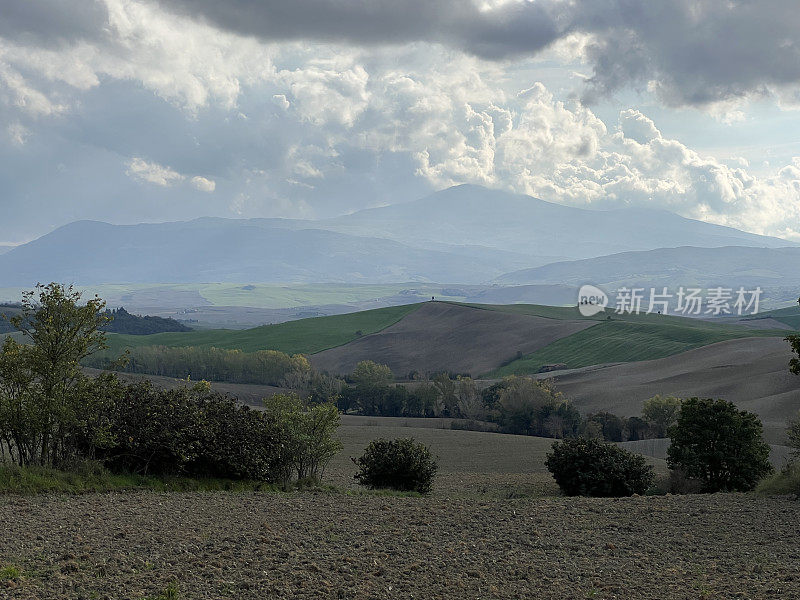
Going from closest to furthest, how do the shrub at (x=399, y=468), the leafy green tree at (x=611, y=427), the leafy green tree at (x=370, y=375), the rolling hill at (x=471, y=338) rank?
the shrub at (x=399, y=468) < the leafy green tree at (x=611, y=427) < the leafy green tree at (x=370, y=375) < the rolling hill at (x=471, y=338)

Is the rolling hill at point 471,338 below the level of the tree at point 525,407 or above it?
above

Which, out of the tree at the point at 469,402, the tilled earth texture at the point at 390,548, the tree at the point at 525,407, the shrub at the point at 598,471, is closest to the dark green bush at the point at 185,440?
the tilled earth texture at the point at 390,548

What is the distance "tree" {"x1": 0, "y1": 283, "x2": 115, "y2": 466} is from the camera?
1981 centimetres

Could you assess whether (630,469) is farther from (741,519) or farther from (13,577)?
(13,577)

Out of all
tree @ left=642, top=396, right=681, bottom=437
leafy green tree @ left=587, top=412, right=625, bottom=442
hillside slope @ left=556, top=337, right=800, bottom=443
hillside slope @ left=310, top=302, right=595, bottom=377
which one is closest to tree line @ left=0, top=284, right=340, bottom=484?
hillside slope @ left=556, top=337, right=800, bottom=443

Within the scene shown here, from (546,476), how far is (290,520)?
20555 mm

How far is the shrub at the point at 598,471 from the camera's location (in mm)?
24641

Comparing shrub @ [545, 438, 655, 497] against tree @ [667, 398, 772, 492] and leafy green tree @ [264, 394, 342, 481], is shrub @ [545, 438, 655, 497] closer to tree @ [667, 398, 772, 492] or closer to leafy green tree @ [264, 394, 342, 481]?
tree @ [667, 398, 772, 492]

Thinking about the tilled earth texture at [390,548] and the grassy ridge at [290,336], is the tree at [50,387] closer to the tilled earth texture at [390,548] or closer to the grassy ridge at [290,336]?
the tilled earth texture at [390,548]

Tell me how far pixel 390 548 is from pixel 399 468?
492 inches

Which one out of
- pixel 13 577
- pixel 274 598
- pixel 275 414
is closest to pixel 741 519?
pixel 274 598

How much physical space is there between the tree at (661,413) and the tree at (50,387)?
2119 inches

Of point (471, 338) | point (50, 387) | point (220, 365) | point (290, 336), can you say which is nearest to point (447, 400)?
point (220, 365)

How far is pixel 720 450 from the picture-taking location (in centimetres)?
2588
